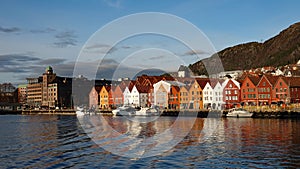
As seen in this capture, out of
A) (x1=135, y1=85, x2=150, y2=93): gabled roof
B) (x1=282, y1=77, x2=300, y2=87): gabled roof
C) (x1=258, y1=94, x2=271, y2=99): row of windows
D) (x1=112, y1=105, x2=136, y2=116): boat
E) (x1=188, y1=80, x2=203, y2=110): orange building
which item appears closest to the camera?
(x1=282, y1=77, x2=300, y2=87): gabled roof

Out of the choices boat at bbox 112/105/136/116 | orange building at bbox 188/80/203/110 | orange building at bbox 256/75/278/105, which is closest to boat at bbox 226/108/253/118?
orange building at bbox 256/75/278/105

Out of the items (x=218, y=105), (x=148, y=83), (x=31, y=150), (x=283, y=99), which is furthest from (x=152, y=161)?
(x=148, y=83)

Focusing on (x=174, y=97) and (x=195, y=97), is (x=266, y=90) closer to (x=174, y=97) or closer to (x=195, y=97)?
(x=195, y=97)

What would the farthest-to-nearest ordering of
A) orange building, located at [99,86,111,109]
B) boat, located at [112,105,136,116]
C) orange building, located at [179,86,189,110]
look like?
1. orange building, located at [99,86,111,109]
2. orange building, located at [179,86,189,110]
3. boat, located at [112,105,136,116]

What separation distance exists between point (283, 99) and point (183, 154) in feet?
229

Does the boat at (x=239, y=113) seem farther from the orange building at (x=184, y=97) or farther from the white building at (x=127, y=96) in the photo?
the white building at (x=127, y=96)

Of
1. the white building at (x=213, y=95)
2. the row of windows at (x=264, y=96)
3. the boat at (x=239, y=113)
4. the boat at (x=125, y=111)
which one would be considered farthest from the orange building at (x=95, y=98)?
the boat at (x=239, y=113)

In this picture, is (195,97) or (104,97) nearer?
(195,97)

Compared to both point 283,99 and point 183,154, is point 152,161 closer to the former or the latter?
point 183,154

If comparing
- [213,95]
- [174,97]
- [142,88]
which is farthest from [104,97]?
[213,95]

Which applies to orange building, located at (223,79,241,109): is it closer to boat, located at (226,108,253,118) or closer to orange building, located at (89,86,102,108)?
boat, located at (226,108,253,118)

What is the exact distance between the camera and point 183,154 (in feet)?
87.2

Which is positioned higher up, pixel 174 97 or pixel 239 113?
pixel 174 97

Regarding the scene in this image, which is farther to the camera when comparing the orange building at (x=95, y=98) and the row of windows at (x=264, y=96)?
the orange building at (x=95, y=98)
